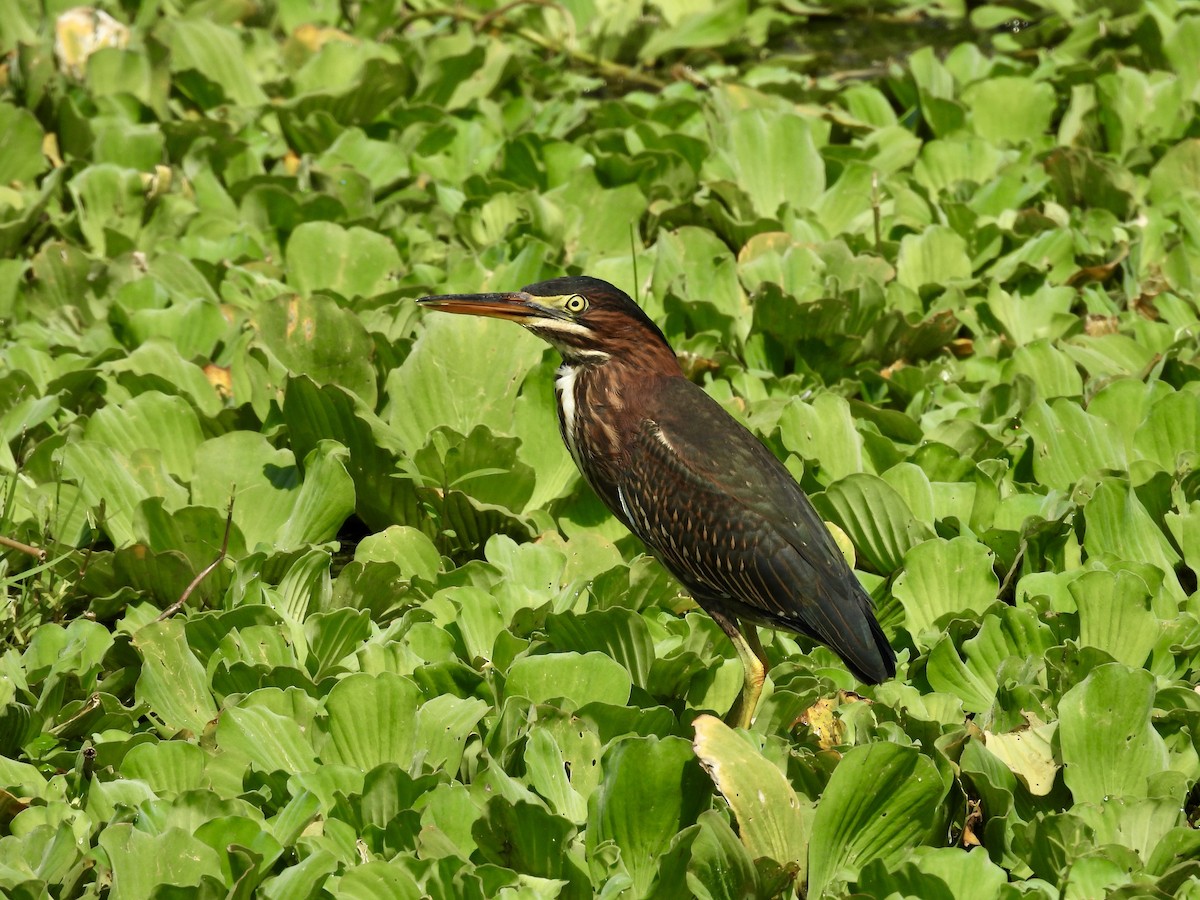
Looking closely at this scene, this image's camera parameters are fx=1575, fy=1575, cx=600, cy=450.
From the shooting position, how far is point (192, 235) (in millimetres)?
6273

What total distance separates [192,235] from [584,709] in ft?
10.8

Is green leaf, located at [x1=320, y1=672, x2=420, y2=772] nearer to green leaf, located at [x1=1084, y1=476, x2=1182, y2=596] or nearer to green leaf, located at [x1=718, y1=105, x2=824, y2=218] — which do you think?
green leaf, located at [x1=1084, y1=476, x2=1182, y2=596]

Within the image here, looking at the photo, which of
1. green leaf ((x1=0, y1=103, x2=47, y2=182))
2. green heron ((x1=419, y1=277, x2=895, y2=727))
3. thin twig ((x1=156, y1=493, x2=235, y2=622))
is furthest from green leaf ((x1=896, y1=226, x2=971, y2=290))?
green leaf ((x1=0, y1=103, x2=47, y2=182))

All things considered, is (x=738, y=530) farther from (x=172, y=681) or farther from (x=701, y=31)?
(x=701, y=31)

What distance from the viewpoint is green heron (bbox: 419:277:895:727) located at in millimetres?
4152

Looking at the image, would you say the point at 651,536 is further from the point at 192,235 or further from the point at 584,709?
the point at 192,235

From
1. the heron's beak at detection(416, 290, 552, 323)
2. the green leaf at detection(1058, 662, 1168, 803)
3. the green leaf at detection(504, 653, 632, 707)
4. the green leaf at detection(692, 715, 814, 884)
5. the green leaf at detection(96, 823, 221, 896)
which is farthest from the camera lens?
the heron's beak at detection(416, 290, 552, 323)

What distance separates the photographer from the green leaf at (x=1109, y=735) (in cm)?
365

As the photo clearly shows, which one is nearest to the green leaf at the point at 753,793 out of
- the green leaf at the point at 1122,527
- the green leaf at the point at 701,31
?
the green leaf at the point at 1122,527

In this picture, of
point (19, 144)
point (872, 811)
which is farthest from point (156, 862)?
point (19, 144)

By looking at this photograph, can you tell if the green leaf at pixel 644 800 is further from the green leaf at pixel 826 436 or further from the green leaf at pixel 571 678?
the green leaf at pixel 826 436

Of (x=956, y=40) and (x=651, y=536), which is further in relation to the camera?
(x=956, y=40)

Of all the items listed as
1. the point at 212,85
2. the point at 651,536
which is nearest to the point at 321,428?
the point at 651,536

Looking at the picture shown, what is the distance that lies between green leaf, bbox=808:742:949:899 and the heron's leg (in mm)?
576
